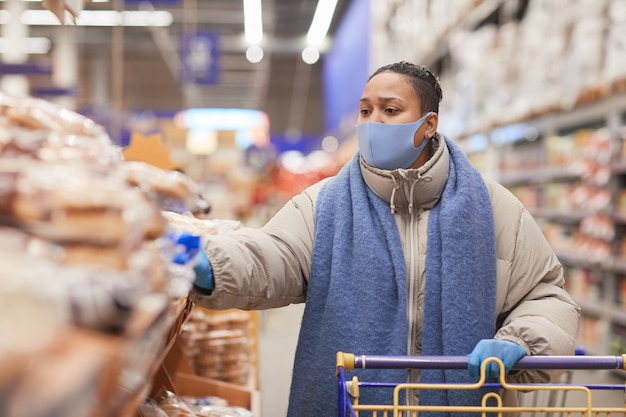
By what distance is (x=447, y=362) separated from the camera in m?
1.56

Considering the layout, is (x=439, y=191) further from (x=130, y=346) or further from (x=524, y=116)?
(x=524, y=116)

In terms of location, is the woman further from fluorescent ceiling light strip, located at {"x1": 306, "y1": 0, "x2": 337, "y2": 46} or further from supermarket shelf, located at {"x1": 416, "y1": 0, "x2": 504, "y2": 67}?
fluorescent ceiling light strip, located at {"x1": 306, "y1": 0, "x2": 337, "y2": 46}

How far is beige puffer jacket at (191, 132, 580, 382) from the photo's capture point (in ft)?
6.03

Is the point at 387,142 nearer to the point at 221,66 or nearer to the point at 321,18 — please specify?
the point at 321,18

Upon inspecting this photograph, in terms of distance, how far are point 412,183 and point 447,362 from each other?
2.02 ft

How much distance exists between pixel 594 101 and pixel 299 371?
15.1 feet

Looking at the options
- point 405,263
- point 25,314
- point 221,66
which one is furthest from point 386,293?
point 221,66

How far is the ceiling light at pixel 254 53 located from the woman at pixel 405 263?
62.3 feet

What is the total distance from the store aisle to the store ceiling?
17.1 feet

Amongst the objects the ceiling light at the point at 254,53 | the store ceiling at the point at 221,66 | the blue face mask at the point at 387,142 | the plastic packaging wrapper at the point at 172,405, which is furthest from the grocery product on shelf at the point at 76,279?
the ceiling light at the point at 254,53

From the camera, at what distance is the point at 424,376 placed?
1958mm

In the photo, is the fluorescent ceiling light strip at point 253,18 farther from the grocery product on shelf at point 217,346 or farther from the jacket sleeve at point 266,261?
the jacket sleeve at point 266,261

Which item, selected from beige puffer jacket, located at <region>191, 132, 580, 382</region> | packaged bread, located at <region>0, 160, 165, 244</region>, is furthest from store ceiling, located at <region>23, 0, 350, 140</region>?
packaged bread, located at <region>0, 160, 165, 244</region>

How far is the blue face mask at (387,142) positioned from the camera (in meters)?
2.09
